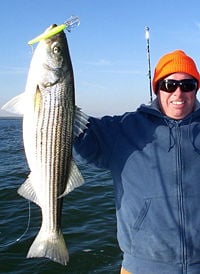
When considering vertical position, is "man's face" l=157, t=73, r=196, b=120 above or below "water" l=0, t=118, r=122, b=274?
above

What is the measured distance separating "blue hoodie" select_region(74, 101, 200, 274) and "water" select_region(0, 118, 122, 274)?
5.44 ft

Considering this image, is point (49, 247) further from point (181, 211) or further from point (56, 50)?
point (56, 50)

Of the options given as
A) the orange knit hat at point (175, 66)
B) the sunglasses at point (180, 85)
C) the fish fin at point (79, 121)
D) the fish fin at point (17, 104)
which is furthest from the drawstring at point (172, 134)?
the fish fin at point (17, 104)

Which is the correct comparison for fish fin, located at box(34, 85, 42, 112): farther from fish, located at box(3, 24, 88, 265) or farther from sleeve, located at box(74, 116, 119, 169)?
sleeve, located at box(74, 116, 119, 169)

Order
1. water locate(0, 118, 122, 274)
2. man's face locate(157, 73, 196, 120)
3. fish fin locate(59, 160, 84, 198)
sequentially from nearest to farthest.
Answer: fish fin locate(59, 160, 84, 198) < man's face locate(157, 73, 196, 120) < water locate(0, 118, 122, 274)

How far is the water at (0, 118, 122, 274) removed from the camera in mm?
7988

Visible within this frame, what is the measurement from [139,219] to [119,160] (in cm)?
65

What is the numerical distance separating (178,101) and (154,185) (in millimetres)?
963

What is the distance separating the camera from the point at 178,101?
15.2 ft

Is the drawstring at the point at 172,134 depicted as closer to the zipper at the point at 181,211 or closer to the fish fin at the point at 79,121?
the zipper at the point at 181,211

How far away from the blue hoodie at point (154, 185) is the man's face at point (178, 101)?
0.08m

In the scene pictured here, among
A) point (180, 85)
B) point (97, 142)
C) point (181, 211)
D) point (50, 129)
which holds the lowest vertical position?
point (181, 211)

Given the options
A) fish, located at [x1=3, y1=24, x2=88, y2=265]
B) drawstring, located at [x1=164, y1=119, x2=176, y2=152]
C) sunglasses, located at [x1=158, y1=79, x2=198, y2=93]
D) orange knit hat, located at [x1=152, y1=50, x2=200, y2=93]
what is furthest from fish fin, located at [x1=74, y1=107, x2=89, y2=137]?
orange knit hat, located at [x1=152, y1=50, x2=200, y2=93]

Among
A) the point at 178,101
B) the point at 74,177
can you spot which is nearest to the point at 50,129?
the point at 74,177
